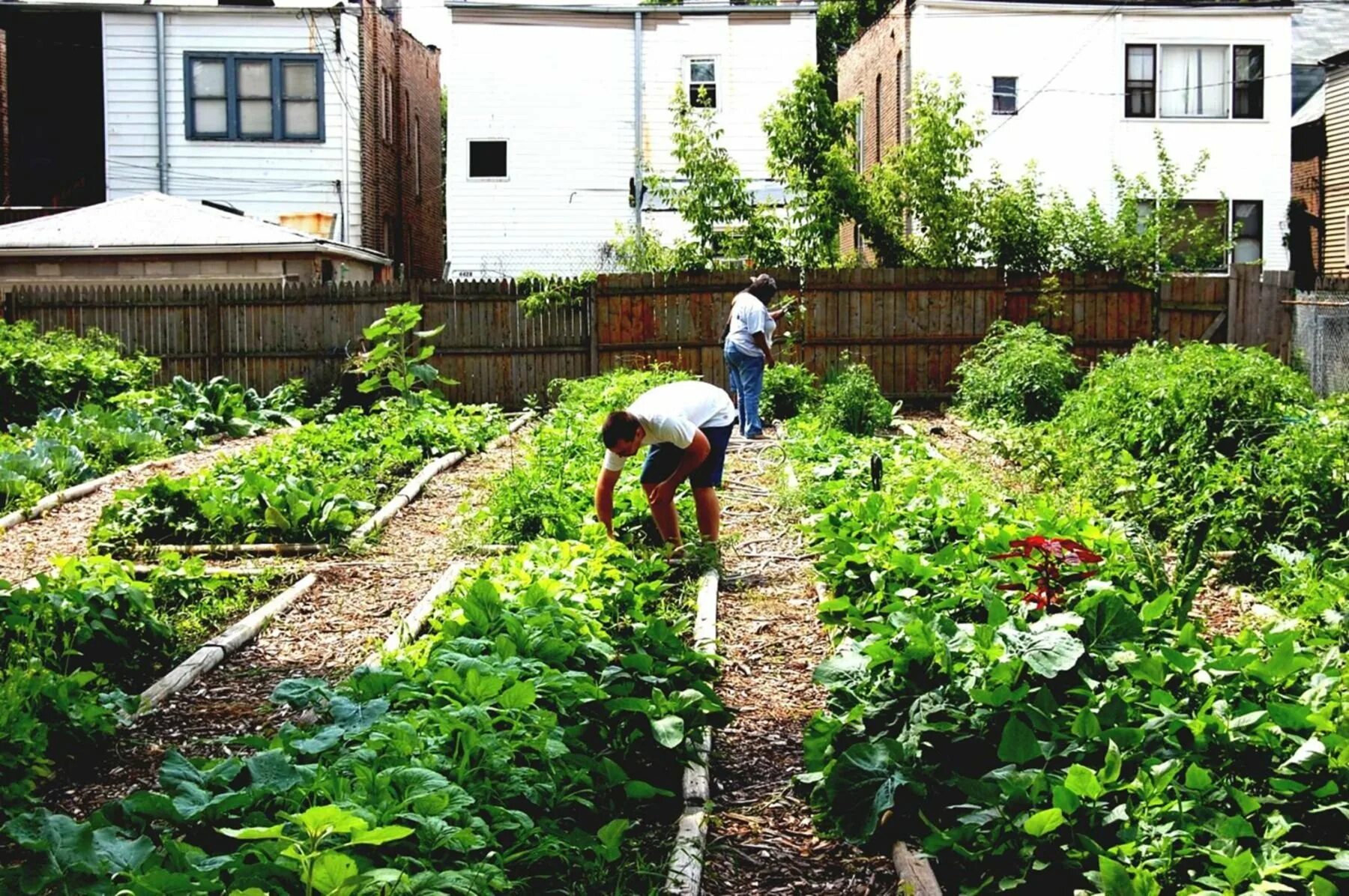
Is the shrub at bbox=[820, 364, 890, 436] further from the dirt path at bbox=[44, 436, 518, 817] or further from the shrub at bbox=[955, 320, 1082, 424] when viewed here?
the dirt path at bbox=[44, 436, 518, 817]

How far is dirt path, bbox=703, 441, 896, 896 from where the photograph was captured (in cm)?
519

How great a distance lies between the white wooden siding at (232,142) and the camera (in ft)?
95.6

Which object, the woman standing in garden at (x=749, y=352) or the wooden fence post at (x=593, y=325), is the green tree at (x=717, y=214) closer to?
the wooden fence post at (x=593, y=325)

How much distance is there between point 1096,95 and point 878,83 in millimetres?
5035

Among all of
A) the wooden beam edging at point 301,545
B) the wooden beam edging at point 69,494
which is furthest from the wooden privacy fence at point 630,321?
the wooden beam edging at point 301,545

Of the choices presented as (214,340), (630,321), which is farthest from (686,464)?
(214,340)

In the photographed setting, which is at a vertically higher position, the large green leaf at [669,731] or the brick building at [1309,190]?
the brick building at [1309,190]

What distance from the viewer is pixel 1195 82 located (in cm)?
3012

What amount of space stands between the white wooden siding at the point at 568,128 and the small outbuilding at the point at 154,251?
6.71 metres

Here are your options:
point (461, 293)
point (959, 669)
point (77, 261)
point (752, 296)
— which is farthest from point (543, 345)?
point (959, 669)

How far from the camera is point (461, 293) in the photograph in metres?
21.6

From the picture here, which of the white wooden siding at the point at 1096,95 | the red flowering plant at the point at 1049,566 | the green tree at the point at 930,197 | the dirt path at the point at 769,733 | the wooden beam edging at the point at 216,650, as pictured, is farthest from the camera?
the white wooden siding at the point at 1096,95

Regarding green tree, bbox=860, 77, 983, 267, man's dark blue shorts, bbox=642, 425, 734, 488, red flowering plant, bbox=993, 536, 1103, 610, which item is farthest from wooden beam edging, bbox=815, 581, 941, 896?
green tree, bbox=860, 77, 983, 267

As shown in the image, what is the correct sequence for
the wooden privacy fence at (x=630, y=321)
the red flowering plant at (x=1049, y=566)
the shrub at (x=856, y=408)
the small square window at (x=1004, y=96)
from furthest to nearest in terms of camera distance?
the small square window at (x=1004, y=96) → the wooden privacy fence at (x=630, y=321) → the shrub at (x=856, y=408) → the red flowering plant at (x=1049, y=566)
